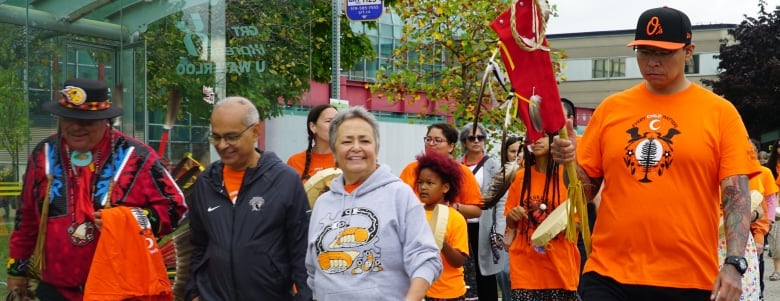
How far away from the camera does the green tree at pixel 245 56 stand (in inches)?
417

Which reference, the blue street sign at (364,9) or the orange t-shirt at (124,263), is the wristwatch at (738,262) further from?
the blue street sign at (364,9)

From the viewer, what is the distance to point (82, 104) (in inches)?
240

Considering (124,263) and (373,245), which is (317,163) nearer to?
(124,263)

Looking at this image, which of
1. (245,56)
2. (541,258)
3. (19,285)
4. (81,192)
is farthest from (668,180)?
(245,56)

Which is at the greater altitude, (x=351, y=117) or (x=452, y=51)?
(x=452, y=51)

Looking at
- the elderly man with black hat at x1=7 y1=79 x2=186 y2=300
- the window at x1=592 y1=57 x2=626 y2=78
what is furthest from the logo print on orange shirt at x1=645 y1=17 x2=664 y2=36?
the window at x1=592 y1=57 x2=626 y2=78

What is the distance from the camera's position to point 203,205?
5980 millimetres

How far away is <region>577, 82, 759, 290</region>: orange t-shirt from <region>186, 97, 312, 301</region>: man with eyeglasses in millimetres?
1509

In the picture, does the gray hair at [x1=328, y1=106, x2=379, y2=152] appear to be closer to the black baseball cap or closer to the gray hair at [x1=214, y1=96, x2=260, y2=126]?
the gray hair at [x1=214, y1=96, x2=260, y2=126]

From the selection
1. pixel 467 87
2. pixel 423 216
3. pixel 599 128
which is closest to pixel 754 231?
pixel 599 128

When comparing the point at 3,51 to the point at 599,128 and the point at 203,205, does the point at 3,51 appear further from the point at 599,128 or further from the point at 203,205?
the point at 599,128

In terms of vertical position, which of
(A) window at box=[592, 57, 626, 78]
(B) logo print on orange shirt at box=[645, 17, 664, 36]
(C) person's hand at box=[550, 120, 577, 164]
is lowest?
(C) person's hand at box=[550, 120, 577, 164]

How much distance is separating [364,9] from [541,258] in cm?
514

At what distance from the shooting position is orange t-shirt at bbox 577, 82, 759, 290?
5383 mm
